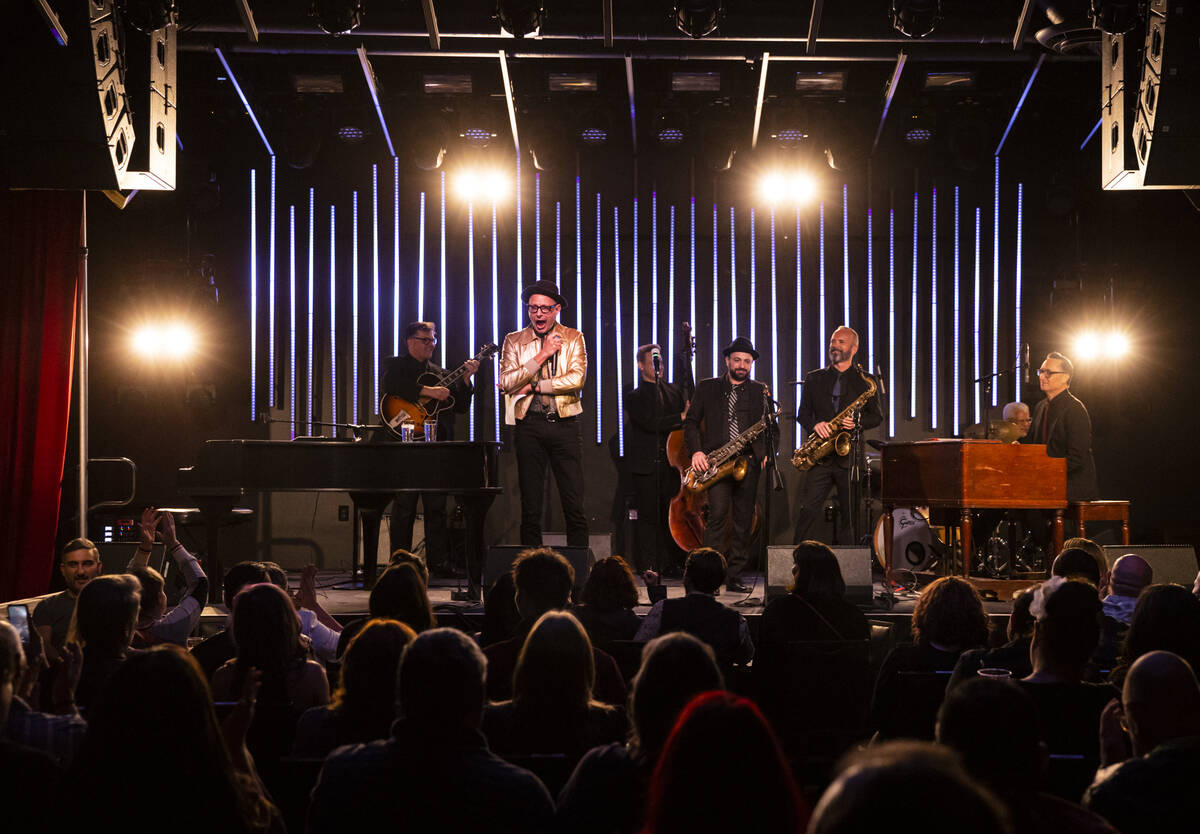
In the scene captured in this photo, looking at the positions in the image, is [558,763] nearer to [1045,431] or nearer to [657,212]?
[1045,431]

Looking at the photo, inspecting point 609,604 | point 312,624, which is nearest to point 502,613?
point 609,604

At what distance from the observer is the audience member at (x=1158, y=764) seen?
2223 millimetres

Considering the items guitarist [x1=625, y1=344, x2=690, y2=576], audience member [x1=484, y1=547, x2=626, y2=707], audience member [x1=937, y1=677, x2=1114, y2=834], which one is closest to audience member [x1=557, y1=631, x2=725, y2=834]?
audience member [x1=937, y1=677, x2=1114, y2=834]

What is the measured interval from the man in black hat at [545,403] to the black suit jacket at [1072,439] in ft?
12.4

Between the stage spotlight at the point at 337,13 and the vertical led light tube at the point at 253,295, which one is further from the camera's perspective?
the vertical led light tube at the point at 253,295

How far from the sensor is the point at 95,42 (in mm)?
6234

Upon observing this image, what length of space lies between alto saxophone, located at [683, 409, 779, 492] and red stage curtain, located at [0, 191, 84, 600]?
15.9 ft

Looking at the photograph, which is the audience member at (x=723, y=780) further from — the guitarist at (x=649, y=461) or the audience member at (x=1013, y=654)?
the guitarist at (x=649, y=461)

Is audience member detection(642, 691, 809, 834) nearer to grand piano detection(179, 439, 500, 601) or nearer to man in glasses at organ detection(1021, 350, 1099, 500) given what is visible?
grand piano detection(179, 439, 500, 601)

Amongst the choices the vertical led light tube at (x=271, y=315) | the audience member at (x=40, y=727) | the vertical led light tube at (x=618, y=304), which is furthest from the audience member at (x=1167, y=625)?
the vertical led light tube at (x=271, y=315)

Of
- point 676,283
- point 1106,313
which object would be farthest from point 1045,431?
point 676,283

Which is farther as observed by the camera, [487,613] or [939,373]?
[939,373]

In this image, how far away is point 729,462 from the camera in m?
8.61

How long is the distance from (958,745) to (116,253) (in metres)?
10.5
